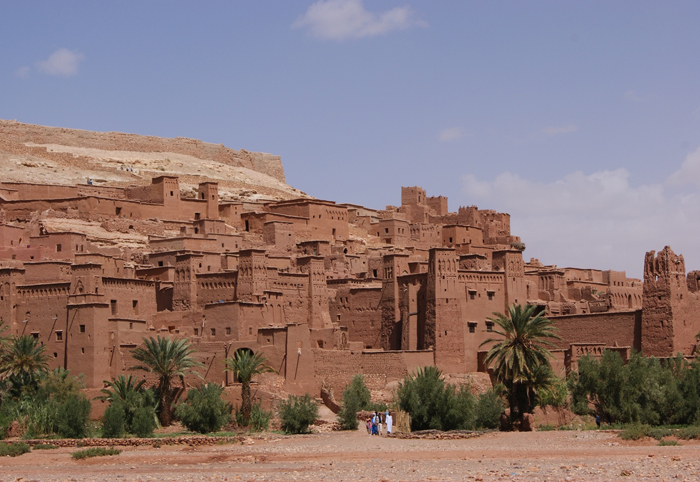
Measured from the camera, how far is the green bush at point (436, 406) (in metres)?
39.8

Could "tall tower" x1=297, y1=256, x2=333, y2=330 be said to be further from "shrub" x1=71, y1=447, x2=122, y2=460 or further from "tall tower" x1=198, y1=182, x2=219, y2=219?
"tall tower" x1=198, y1=182, x2=219, y2=219

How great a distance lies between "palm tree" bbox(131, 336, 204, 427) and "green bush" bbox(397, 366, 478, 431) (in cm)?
877

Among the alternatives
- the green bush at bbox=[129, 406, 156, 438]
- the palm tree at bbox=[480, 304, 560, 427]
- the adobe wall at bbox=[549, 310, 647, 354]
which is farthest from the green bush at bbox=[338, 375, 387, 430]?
the adobe wall at bbox=[549, 310, 647, 354]

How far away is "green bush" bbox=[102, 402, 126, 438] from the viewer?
41719mm

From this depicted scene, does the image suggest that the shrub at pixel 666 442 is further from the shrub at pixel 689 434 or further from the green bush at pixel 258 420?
the green bush at pixel 258 420

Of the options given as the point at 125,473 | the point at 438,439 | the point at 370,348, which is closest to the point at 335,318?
the point at 370,348

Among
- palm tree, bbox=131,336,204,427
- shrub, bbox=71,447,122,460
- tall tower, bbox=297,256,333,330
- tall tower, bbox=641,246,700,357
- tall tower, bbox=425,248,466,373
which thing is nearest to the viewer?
shrub, bbox=71,447,122,460

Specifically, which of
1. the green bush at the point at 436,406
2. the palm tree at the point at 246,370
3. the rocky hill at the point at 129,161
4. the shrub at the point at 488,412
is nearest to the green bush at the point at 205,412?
the palm tree at the point at 246,370

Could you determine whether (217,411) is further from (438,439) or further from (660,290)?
(660,290)

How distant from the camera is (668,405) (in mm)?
40656

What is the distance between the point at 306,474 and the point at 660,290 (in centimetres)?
2025

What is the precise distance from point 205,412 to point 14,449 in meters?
6.61

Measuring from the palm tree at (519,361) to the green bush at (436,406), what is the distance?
4.49 ft

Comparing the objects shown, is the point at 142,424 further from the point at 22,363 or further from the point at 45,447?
the point at 22,363
